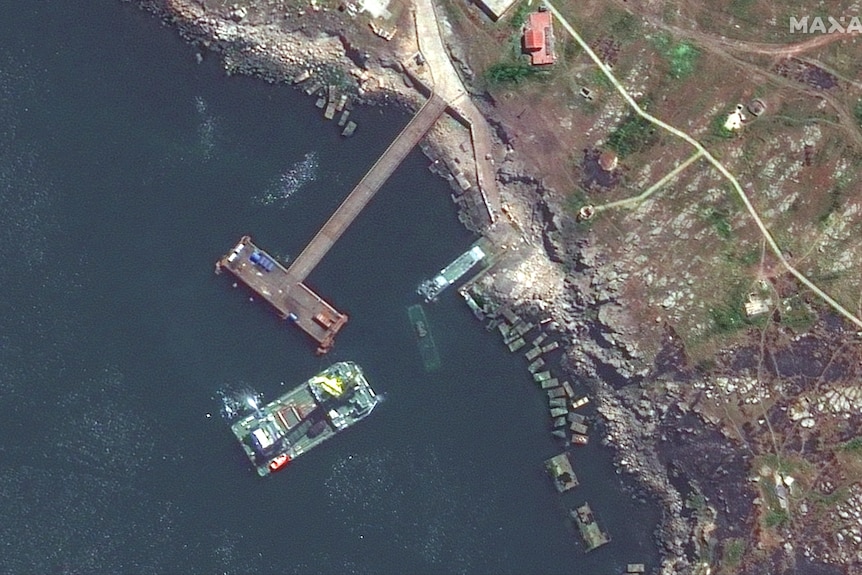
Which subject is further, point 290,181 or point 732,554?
point 290,181

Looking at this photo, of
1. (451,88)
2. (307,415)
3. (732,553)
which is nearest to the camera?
(732,553)

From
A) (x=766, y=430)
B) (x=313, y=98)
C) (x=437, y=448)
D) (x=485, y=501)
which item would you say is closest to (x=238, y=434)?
(x=437, y=448)

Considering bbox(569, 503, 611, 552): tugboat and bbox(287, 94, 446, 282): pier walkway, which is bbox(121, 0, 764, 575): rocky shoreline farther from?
bbox(569, 503, 611, 552): tugboat

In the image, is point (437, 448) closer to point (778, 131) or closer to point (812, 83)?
point (778, 131)

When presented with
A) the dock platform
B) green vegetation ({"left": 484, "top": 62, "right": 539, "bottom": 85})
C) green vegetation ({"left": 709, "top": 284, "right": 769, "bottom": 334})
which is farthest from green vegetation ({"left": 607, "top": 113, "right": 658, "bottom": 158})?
the dock platform

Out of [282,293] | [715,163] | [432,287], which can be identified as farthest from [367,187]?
[715,163]

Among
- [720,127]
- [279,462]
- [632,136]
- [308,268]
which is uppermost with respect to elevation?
[308,268]

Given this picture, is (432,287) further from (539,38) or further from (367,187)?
(539,38)
